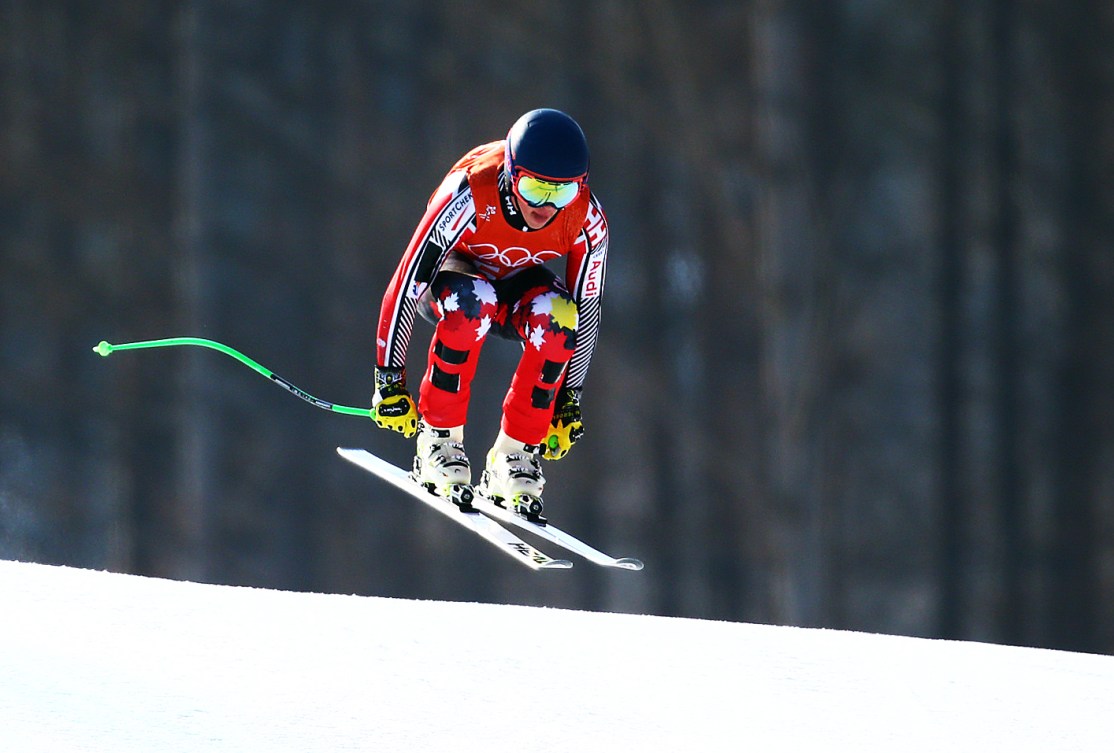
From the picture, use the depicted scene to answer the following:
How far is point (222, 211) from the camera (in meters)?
8.33

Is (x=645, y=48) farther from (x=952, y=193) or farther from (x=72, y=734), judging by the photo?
(x=72, y=734)

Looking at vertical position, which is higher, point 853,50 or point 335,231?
point 853,50

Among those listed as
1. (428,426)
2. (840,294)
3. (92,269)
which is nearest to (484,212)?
(428,426)

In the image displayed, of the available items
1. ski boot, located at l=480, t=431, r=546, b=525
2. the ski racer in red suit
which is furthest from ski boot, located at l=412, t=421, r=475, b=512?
ski boot, located at l=480, t=431, r=546, b=525

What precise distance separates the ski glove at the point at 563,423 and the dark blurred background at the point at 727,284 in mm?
3022

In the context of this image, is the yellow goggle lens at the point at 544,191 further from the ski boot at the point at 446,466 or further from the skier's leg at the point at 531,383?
the ski boot at the point at 446,466

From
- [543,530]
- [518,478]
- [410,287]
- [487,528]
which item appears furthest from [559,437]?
[410,287]

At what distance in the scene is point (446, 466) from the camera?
15.0 ft

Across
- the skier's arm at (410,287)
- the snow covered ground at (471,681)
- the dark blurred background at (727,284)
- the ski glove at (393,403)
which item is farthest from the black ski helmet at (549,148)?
the dark blurred background at (727,284)

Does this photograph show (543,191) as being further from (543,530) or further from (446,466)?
(543,530)

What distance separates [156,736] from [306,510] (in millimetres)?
5424

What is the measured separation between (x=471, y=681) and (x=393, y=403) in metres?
1.15

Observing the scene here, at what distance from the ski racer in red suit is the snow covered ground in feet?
1.77

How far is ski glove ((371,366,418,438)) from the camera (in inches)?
175
